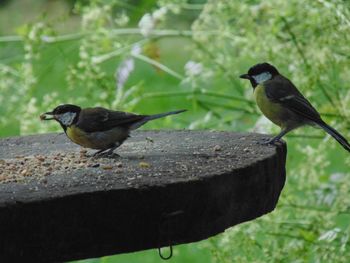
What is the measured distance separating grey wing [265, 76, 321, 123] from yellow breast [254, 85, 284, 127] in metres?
0.02

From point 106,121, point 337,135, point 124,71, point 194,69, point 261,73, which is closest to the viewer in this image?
point 106,121

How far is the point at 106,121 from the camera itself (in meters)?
3.64

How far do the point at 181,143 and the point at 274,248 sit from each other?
1108 mm

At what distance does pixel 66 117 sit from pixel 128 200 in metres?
1.03

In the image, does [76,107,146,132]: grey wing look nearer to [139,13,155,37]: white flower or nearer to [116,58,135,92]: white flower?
[116,58,135,92]: white flower

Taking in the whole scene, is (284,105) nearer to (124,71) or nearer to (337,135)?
(337,135)

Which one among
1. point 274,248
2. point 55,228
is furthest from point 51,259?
point 274,248

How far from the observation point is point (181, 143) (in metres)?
3.74

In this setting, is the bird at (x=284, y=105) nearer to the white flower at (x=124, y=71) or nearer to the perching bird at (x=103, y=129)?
the perching bird at (x=103, y=129)

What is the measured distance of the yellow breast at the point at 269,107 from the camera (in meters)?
4.29

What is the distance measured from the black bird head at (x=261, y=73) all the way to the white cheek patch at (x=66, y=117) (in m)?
1.06

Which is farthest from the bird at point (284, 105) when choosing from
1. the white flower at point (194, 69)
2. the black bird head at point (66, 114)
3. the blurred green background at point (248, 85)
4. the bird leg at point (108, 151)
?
the black bird head at point (66, 114)

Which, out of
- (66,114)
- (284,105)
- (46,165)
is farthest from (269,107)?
(46,165)

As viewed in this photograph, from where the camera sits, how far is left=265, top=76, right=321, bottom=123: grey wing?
13.7ft
